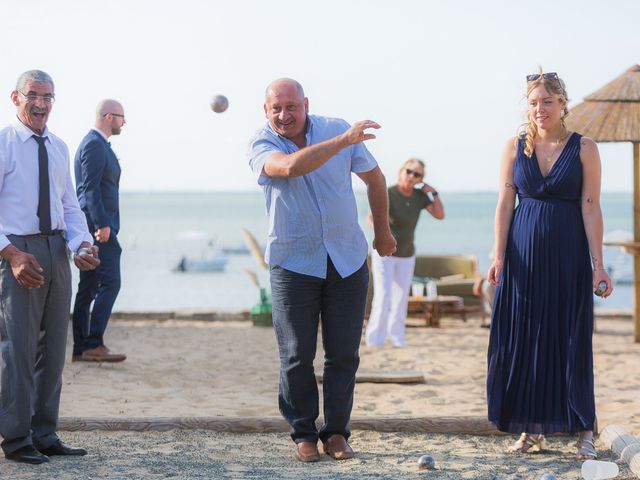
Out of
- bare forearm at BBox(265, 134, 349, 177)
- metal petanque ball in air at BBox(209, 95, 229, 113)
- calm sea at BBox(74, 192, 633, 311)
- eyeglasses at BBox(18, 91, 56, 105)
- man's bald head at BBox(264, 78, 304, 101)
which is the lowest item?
calm sea at BBox(74, 192, 633, 311)

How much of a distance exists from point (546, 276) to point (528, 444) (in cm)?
82

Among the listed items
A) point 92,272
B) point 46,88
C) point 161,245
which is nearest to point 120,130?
point 92,272

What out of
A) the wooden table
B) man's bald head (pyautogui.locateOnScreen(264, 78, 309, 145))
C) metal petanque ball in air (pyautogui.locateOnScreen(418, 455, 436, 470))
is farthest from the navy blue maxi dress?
the wooden table

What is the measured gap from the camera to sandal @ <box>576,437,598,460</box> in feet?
16.4

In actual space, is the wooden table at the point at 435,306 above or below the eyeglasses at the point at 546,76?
below

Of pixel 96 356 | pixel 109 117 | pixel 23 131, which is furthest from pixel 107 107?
pixel 23 131

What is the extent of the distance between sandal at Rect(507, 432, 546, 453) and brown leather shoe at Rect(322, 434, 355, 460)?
0.79 m

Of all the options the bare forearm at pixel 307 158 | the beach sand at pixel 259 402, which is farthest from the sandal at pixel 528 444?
the bare forearm at pixel 307 158

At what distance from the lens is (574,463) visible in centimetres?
495

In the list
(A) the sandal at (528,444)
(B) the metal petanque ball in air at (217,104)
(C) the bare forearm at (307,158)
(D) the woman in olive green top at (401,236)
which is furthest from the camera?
(D) the woman in olive green top at (401,236)

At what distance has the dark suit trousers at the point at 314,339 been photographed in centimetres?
493

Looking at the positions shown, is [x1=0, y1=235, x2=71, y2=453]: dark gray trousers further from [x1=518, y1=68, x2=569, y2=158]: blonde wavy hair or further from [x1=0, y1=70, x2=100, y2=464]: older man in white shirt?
[x1=518, y1=68, x2=569, y2=158]: blonde wavy hair

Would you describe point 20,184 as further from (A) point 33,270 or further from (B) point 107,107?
(B) point 107,107

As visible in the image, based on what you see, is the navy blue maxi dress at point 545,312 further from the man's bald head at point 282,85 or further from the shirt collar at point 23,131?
the shirt collar at point 23,131
